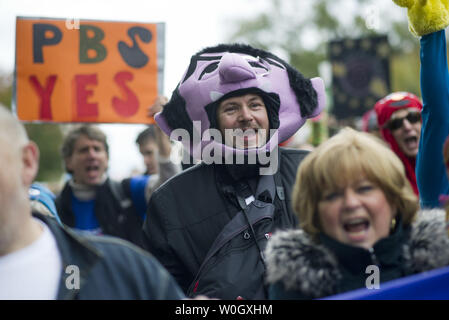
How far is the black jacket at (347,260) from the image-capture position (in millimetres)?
2092

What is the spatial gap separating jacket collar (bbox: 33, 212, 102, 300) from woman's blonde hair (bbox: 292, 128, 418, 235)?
0.74 m

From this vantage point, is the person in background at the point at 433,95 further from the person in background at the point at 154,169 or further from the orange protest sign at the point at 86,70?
the orange protest sign at the point at 86,70

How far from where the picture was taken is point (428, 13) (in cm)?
263

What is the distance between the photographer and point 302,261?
84.2 inches

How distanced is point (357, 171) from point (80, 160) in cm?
323

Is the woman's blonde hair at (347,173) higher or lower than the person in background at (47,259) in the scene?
higher

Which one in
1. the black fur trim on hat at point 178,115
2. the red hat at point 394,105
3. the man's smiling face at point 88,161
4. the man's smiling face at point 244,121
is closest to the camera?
the man's smiling face at point 244,121

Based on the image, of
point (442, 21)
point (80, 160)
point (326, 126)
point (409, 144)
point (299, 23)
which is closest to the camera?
point (442, 21)

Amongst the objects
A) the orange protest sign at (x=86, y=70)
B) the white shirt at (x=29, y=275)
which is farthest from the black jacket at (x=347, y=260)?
the orange protest sign at (x=86, y=70)

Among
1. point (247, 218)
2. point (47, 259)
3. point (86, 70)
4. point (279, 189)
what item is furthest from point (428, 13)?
point (86, 70)

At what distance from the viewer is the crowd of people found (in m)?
1.83
